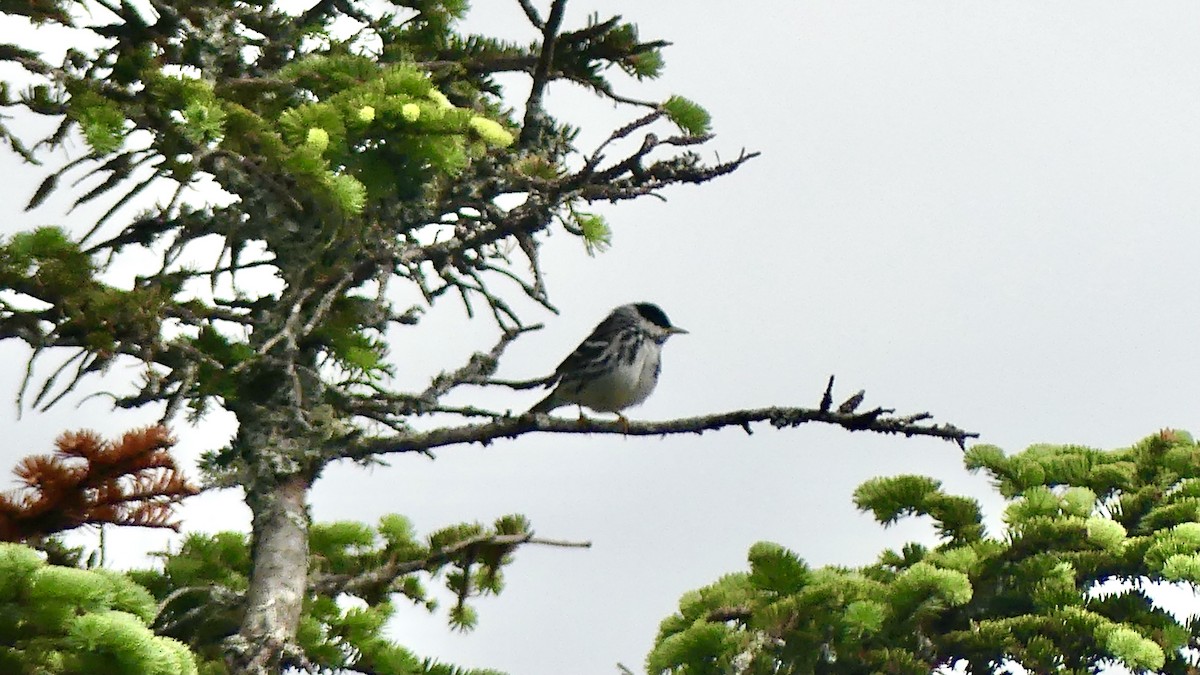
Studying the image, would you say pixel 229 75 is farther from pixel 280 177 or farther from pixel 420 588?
pixel 420 588

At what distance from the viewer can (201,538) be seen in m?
8.15

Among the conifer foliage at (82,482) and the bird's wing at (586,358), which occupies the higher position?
the bird's wing at (586,358)

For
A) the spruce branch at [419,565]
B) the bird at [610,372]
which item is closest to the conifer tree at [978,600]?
the spruce branch at [419,565]

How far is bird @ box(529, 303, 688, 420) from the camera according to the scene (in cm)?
906

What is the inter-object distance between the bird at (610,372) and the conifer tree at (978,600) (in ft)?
5.60

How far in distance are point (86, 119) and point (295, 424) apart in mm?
1930

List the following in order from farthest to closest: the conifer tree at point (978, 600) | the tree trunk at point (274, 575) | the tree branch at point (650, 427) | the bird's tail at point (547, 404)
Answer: the bird's tail at point (547, 404) < the conifer tree at point (978, 600) < the tree trunk at point (274, 575) < the tree branch at point (650, 427)

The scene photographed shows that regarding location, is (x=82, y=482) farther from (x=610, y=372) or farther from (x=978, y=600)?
(x=978, y=600)

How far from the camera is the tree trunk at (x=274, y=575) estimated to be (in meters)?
6.77

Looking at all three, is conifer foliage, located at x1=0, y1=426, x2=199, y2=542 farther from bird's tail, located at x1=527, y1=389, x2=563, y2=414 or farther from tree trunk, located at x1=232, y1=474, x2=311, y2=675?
bird's tail, located at x1=527, y1=389, x2=563, y2=414

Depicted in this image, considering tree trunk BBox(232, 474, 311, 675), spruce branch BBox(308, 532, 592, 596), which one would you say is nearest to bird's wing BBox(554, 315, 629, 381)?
spruce branch BBox(308, 532, 592, 596)

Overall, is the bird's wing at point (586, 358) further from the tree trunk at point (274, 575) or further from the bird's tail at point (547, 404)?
the tree trunk at point (274, 575)

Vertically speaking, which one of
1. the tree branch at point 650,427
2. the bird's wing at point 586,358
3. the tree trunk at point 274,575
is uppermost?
the bird's wing at point 586,358

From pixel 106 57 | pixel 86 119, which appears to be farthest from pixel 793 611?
pixel 106 57
